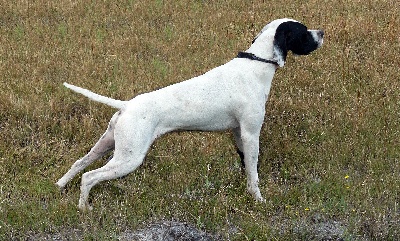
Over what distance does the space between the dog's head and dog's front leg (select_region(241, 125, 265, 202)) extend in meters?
0.57

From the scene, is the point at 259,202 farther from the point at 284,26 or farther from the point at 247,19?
the point at 247,19

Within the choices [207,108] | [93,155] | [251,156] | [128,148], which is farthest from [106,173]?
[251,156]

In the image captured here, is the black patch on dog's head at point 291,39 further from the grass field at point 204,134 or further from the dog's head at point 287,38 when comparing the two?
the grass field at point 204,134

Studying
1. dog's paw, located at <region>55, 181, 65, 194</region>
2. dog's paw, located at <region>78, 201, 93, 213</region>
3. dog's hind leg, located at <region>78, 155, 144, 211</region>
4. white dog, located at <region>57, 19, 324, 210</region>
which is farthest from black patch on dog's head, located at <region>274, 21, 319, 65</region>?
dog's paw, located at <region>55, 181, 65, 194</region>

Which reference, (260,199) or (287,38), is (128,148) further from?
(287,38)

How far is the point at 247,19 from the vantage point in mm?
8680

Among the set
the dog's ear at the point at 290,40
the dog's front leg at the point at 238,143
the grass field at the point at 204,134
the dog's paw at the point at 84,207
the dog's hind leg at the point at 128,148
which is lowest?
the grass field at the point at 204,134

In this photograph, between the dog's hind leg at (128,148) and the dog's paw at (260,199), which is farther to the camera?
the dog's paw at (260,199)

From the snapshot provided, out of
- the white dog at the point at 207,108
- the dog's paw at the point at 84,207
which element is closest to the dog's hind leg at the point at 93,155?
the white dog at the point at 207,108

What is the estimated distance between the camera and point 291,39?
15.2 feet

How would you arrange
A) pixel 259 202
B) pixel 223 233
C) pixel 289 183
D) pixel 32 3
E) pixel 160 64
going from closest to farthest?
pixel 223 233, pixel 259 202, pixel 289 183, pixel 160 64, pixel 32 3

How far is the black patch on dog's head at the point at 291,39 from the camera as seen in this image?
4.59m

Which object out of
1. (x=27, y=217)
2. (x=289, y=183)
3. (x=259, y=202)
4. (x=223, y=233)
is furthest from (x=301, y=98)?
(x=27, y=217)

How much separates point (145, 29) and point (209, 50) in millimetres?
1311
